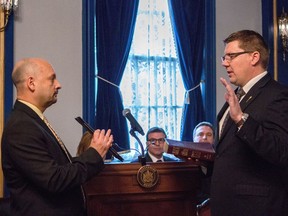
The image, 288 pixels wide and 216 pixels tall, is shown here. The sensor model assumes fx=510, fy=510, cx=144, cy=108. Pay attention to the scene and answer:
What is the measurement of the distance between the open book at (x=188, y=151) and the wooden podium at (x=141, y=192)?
11.8 inches

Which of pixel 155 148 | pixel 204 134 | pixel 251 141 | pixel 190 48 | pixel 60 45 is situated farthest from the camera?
pixel 190 48

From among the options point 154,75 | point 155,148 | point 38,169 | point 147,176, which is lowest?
point 155,148

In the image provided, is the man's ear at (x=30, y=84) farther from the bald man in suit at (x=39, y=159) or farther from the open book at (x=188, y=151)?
the open book at (x=188, y=151)

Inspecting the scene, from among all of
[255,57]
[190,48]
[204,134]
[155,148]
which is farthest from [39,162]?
[190,48]

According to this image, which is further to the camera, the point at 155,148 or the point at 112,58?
the point at 112,58

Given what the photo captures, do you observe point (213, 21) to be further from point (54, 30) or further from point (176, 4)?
point (54, 30)

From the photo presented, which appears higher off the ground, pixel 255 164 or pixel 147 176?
pixel 255 164

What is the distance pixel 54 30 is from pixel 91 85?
2.37 ft

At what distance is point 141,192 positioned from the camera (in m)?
3.04

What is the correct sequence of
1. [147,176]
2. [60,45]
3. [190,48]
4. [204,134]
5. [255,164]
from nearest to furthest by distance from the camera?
1. [255,164]
2. [147,176]
3. [204,134]
4. [60,45]
5. [190,48]

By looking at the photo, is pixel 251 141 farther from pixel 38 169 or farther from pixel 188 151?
pixel 38 169

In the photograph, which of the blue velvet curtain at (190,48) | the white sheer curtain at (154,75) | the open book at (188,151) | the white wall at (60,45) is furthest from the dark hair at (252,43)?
the blue velvet curtain at (190,48)

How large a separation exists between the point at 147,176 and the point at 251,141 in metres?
0.87

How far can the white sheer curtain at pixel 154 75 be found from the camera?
604 centimetres
